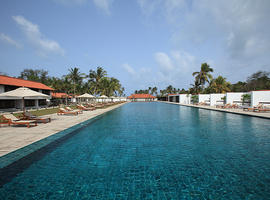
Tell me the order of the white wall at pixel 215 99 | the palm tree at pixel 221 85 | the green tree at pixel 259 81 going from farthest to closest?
1. the green tree at pixel 259 81
2. the palm tree at pixel 221 85
3. the white wall at pixel 215 99

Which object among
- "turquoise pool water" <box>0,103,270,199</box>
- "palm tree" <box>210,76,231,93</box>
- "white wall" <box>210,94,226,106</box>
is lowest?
"turquoise pool water" <box>0,103,270,199</box>

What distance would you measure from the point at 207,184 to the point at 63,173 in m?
3.42

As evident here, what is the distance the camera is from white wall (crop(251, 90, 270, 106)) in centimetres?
1654

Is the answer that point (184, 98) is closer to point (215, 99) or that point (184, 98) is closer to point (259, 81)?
point (215, 99)

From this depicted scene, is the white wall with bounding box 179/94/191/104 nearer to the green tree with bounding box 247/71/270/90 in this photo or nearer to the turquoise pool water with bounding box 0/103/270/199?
the green tree with bounding box 247/71/270/90

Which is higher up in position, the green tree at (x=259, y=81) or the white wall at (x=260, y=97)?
the green tree at (x=259, y=81)

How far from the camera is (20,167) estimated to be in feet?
12.1

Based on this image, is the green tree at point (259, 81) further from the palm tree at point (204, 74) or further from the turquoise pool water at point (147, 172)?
the turquoise pool water at point (147, 172)

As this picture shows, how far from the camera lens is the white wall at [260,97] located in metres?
16.5

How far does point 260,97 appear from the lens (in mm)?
16922

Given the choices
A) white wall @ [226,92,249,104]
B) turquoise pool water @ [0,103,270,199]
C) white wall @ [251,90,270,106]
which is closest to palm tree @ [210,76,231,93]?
white wall @ [226,92,249,104]

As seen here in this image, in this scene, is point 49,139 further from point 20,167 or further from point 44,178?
point 44,178

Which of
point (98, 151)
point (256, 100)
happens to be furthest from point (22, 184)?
point (256, 100)

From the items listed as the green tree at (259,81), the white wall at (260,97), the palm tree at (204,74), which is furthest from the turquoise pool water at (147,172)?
the green tree at (259,81)
